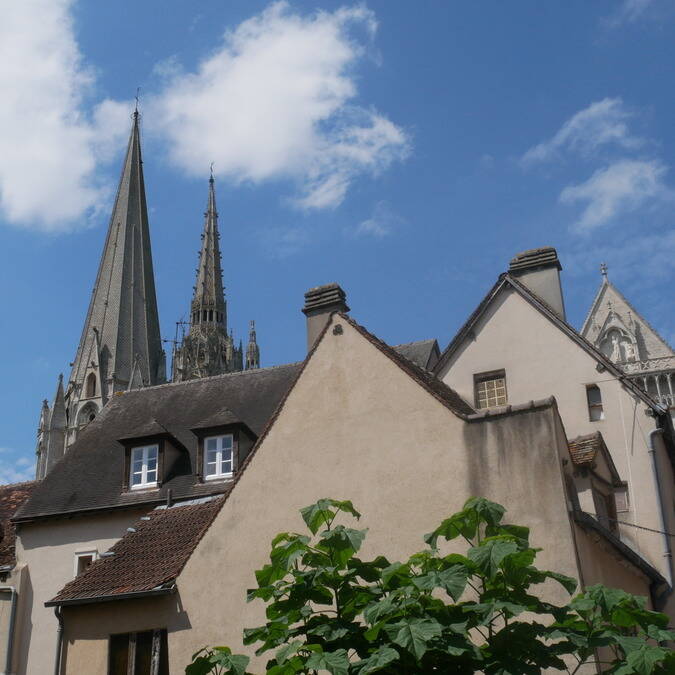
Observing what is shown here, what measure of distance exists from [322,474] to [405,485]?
1.42 meters

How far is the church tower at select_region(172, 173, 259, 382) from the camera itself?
359 ft

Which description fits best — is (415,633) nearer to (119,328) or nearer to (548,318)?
(548,318)

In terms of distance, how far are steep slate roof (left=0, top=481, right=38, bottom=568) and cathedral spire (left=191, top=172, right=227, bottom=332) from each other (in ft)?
297

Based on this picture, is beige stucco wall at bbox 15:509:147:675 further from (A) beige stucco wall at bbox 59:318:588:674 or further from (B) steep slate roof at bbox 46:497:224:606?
(A) beige stucco wall at bbox 59:318:588:674

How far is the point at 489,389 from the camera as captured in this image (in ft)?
64.4

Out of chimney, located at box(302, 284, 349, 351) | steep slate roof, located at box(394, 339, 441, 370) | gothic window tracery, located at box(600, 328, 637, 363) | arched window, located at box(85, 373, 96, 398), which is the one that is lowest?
chimney, located at box(302, 284, 349, 351)

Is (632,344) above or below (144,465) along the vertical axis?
above

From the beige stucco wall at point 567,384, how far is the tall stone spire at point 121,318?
86.6 meters

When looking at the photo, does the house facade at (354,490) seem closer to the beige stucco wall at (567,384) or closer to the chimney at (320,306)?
the beige stucco wall at (567,384)

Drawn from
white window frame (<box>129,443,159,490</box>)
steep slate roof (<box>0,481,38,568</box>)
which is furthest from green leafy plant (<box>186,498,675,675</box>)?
steep slate roof (<box>0,481,38,568</box>)

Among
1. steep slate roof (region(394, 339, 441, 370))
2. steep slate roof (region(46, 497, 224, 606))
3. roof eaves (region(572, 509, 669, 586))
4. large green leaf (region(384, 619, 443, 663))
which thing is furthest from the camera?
steep slate roof (region(394, 339, 441, 370))

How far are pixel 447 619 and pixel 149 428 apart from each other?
13.6m

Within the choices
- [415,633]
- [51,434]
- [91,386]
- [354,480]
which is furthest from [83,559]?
[91,386]

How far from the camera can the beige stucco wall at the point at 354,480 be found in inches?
524
